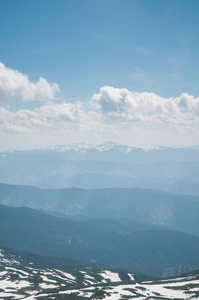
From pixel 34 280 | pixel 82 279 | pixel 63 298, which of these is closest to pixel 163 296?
pixel 63 298

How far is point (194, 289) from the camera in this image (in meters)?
87.6

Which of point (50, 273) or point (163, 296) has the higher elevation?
point (163, 296)

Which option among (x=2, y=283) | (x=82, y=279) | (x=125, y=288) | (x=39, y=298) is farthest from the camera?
(x=82, y=279)

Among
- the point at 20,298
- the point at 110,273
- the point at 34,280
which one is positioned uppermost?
the point at 20,298

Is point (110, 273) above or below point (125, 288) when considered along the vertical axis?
below

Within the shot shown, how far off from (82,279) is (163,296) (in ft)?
285

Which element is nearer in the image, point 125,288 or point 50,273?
point 125,288

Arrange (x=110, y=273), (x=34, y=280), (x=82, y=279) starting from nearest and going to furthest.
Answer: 1. (x=34, y=280)
2. (x=82, y=279)
3. (x=110, y=273)

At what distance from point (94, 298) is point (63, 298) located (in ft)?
32.0

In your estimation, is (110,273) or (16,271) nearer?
(16,271)

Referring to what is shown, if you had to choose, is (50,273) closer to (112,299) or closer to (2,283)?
(2,283)

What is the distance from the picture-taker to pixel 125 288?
318ft

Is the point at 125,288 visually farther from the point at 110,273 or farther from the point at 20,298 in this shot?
the point at 110,273

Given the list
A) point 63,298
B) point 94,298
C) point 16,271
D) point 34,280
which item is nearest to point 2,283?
point 34,280
